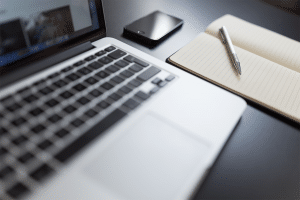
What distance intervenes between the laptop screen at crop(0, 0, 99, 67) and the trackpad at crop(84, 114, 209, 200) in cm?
22

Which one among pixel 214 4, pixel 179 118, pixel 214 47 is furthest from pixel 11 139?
pixel 214 4

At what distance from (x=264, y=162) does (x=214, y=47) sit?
0.32 meters

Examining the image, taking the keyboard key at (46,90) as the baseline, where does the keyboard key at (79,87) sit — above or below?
below

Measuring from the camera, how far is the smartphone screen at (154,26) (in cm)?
55

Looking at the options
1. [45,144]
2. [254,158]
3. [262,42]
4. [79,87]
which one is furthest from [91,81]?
[262,42]

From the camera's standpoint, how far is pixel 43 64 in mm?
373

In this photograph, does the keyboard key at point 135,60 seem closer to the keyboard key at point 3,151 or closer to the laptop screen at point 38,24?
the laptop screen at point 38,24

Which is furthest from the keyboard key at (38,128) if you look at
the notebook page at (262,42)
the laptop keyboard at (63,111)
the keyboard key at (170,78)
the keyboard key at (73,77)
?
the notebook page at (262,42)

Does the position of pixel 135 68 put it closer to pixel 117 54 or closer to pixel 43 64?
pixel 117 54

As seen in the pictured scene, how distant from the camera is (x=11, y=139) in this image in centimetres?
26

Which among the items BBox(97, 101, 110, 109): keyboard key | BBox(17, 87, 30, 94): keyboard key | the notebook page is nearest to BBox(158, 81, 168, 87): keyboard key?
BBox(97, 101, 110, 109): keyboard key

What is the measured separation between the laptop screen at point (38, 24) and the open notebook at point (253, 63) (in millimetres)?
206

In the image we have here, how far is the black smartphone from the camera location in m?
0.55

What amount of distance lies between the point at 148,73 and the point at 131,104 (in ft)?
0.27
